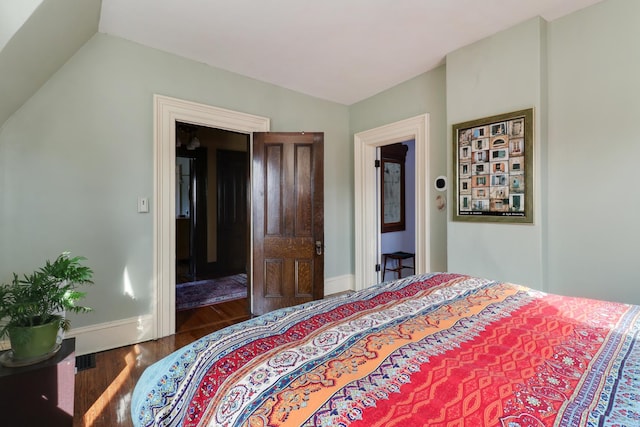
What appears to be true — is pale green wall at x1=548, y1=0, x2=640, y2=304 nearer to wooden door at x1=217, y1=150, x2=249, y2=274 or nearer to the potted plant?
the potted plant

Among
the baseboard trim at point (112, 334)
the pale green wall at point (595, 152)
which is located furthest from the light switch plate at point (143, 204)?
the pale green wall at point (595, 152)

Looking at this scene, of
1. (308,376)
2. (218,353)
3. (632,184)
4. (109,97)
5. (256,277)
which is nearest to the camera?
(308,376)

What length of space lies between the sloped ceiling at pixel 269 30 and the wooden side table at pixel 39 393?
153 cm

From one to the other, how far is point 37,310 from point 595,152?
11.3 ft

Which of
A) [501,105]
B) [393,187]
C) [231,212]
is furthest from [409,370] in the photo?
[231,212]

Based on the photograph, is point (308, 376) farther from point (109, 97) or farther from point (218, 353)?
point (109, 97)

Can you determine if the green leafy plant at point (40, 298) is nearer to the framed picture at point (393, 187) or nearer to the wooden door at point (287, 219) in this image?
the wooden door at point (287, 219)

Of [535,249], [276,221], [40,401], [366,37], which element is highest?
[366,37]

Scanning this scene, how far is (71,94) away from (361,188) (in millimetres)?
3001

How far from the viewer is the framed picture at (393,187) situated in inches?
171

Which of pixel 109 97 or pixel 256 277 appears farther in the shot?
pixel 256 277

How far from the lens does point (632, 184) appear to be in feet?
6.28

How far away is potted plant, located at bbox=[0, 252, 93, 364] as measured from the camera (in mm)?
1319

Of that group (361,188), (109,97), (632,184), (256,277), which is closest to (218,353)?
(256,277)
